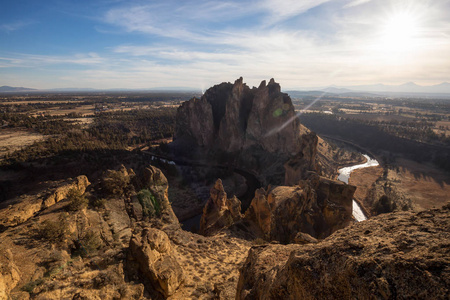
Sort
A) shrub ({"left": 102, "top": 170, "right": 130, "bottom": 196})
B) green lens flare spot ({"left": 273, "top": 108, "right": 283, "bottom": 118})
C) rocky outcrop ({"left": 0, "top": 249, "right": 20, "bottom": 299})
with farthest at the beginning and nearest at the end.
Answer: green lens flare spot ({"left": 273, "top": 108, "right": 283, "bottom": 118})
shrub ({"left": 102, "top": 170, "right": 130, "bottom": 196})
rocky outcrop ({"left": 0, "top": 249, "right": 20, "bottom": 299})

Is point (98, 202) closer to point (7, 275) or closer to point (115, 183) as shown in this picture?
point (115, 183)

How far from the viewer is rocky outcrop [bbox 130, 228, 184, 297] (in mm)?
9914

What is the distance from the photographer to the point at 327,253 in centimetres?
593

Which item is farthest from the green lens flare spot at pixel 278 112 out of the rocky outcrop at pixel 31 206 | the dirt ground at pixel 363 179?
the rocky outcrop at pixel 31 206

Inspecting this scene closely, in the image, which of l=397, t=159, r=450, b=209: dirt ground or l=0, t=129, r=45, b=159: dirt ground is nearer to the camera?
l=397, t=159, r=450, b=209: dirt ground

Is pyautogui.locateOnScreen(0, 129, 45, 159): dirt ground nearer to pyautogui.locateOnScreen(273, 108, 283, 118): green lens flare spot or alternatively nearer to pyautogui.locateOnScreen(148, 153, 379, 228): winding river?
pyautogui.locateOnScreen(148, 153, 379, 228): winding river

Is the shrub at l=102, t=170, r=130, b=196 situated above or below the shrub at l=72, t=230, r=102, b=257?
above

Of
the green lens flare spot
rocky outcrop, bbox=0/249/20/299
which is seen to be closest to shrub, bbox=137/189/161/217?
rocky outcrop, bbox=0/249/20/299

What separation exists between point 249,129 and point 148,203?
46.0m

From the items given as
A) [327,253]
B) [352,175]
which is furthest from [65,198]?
[352,175]

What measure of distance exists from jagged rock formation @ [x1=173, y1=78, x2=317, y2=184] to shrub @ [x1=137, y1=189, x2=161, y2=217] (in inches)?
1390

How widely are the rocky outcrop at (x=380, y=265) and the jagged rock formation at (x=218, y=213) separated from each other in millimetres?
16326

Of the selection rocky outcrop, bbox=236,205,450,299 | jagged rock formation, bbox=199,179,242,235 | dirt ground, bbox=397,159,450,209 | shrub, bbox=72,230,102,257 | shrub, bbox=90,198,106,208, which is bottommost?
dirt ground, bbox=397,159,450,209

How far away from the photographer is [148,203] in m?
18.0
